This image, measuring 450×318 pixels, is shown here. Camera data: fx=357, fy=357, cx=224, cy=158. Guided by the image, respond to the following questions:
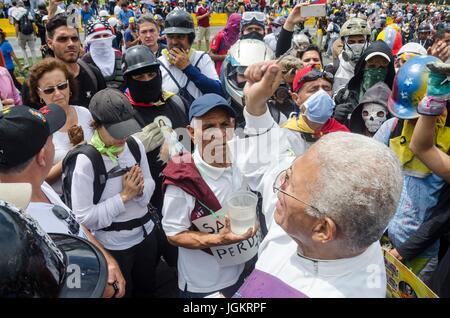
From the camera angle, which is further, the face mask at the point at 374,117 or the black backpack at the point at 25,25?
the black backpack at the point at 25,25

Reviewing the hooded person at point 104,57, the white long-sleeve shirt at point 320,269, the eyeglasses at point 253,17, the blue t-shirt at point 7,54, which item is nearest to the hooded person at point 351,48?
the eyeglasses at point 253,17

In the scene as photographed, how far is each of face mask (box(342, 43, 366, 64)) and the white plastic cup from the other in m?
3.44

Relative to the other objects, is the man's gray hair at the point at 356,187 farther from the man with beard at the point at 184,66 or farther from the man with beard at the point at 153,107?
the man with beard at the point at 184,66

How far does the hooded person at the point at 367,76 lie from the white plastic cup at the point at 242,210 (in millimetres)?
2111

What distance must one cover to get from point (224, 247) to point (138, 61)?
1942 millimetres

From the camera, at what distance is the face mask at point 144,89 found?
323 cm

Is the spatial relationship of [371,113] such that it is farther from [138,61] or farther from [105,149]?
[105,149]

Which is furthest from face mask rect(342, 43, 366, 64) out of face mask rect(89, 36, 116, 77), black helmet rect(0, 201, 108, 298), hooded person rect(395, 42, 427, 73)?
black helmet rect(0, 201, 108, 298)

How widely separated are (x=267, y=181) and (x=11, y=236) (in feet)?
4.13

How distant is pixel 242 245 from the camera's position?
2.15 metres

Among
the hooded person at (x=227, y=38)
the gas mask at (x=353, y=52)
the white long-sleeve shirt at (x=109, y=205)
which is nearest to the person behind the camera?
the white long-sleeve shirt at (x=109, y=205)

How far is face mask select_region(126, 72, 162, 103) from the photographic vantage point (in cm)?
323
